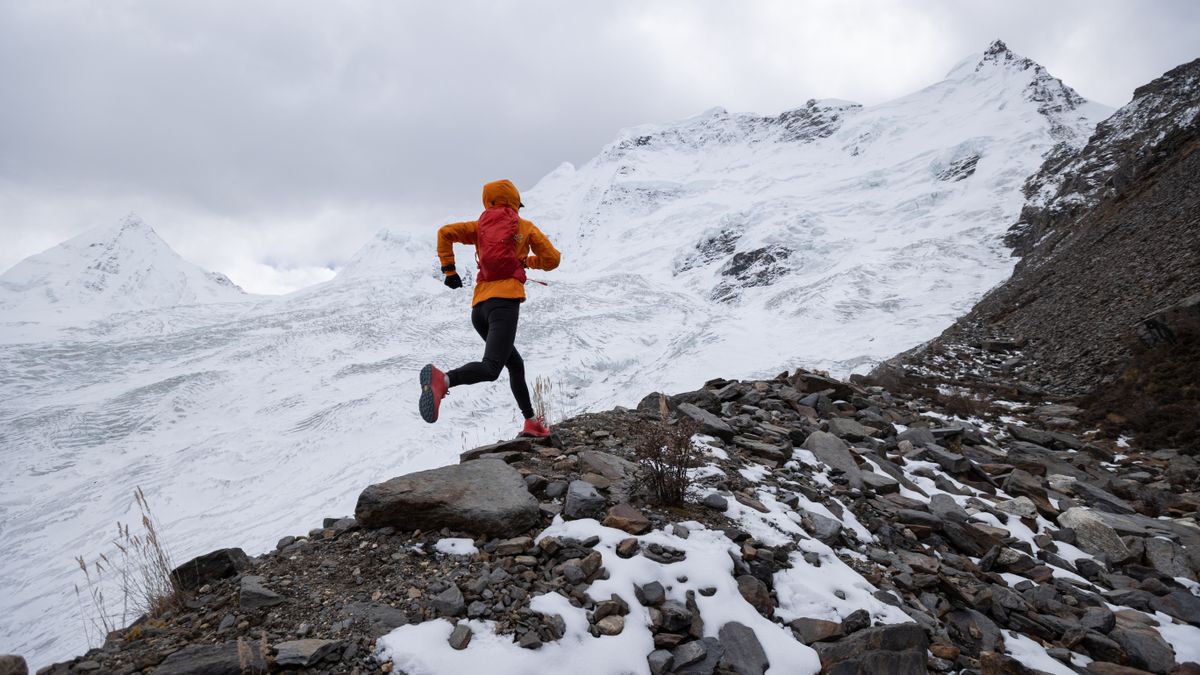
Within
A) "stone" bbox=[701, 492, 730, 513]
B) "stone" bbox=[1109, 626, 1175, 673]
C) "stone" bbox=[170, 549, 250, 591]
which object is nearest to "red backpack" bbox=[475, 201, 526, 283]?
"stone" bbox=[701, 492, 730, 513]

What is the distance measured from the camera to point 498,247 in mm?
4418

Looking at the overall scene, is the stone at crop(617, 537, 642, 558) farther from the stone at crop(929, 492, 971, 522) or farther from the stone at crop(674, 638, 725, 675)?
the stone at crop(929, 492, 971, 522)

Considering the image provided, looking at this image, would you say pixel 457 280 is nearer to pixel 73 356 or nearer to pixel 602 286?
pixel 602 286

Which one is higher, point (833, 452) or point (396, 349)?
point (396, 349)

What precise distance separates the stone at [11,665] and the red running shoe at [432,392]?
2.31 m

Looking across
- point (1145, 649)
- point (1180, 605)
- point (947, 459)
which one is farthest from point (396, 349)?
point (1145, 649)

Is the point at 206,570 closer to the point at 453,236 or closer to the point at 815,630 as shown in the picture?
the point at 453,236

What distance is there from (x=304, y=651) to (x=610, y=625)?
4.24 feet

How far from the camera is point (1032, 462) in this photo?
644 centimetres

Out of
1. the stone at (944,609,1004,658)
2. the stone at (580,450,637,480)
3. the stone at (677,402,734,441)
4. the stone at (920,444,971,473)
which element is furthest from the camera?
the stone at (920,444,971,473)

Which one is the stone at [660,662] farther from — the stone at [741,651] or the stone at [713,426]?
the stone at [713,426]

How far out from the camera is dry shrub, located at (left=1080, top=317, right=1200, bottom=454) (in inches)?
317

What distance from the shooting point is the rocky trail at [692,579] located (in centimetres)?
235

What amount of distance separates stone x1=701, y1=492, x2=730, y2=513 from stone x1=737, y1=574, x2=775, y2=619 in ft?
2.18
